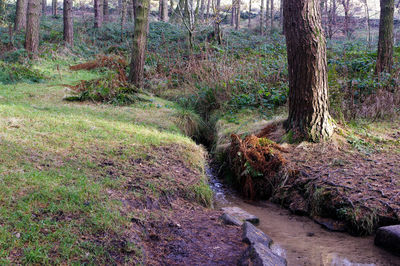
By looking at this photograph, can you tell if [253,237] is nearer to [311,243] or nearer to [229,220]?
[229,220]

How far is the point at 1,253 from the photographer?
92.6 inches

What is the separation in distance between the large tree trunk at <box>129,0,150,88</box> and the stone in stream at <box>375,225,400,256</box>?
757 cm

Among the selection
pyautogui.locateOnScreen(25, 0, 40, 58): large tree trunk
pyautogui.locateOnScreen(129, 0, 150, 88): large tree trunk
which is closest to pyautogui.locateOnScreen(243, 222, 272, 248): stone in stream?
pyautogui.locateOnScreen(129, 0, 150, 88): large tree trunk

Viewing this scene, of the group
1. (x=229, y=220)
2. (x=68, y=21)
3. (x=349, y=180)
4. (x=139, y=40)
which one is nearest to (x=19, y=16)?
(x=68, y=21)

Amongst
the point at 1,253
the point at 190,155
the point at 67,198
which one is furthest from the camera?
the point at 190,155

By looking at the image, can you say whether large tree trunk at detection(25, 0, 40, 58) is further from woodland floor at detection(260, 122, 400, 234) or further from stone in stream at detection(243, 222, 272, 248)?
stone in stream at detection(243, 222, 272, 248)

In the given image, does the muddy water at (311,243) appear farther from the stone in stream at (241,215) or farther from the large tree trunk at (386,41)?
the large tree trunk at (386,41)

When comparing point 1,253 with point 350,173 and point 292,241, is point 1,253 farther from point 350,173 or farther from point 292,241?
point 350,173

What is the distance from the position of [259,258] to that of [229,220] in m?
1.10

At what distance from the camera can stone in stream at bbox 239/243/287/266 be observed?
2666 mm

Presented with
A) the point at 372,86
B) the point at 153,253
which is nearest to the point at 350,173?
the point at 153,253

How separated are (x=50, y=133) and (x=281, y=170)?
3.47 metres

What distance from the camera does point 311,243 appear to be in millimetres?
3672

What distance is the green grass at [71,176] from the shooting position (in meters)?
2.59
